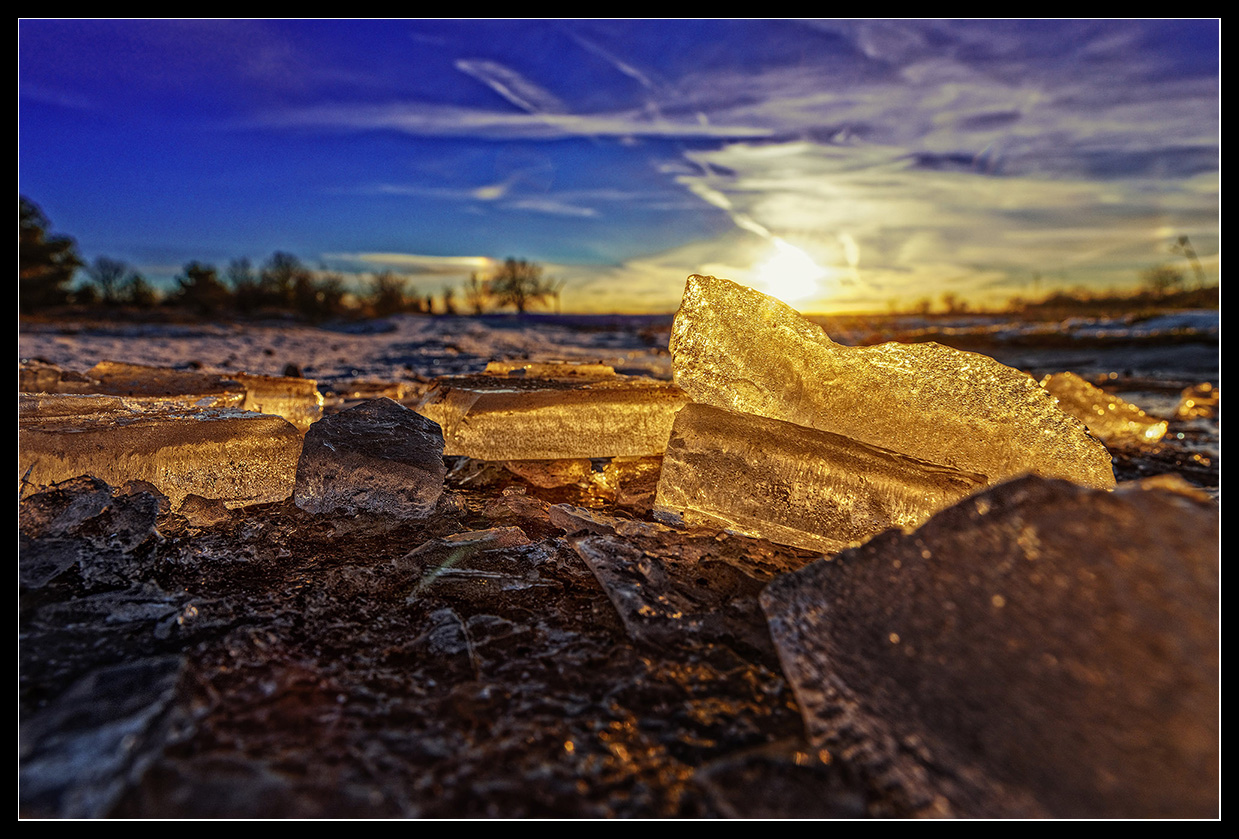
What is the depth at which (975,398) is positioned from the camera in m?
2.02

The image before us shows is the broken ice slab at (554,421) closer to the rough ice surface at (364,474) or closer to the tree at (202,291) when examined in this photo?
the rough ice surface at (364,474)

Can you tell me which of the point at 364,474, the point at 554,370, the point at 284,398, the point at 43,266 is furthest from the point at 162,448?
the point at 43,266

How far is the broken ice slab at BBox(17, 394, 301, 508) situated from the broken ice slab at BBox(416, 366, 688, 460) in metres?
0.68

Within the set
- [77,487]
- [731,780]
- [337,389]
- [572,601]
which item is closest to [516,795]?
[731,780]

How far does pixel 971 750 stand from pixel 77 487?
2437mm

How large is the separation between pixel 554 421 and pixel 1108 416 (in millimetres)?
5401

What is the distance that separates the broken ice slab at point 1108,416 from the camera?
204 inches

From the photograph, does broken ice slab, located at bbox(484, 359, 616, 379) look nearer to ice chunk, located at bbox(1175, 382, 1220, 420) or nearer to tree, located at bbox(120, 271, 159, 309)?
ice chunk, located at bbox(1175, 382, 1220, 420)

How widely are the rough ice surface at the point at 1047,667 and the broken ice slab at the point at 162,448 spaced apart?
201 centimetres

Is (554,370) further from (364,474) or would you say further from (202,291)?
(202,291)

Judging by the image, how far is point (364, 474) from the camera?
2189 mm

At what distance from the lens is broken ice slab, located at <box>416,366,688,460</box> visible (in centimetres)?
270

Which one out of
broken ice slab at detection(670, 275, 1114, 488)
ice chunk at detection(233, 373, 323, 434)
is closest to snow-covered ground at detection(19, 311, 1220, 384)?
ice chunk at detection(233, 373, 323, 434)

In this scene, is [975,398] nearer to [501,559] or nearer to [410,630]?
[501,559]
